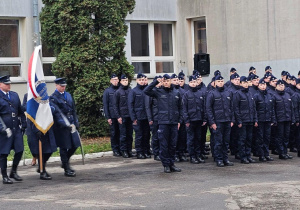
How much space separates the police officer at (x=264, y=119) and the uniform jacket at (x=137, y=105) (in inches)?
108

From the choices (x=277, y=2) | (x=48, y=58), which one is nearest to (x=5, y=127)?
(x=48, y=58)

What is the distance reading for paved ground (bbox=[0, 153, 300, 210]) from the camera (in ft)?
34.6

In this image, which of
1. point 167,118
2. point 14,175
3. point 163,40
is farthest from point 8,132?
point 163,40

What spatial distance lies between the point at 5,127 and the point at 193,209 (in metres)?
4.63

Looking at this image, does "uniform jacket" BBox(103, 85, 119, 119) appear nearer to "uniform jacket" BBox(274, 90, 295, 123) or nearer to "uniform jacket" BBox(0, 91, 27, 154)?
"uniform jacket" BBox(274, 90, 295, 123)

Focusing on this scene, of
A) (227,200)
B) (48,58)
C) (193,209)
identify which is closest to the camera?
(193,209)

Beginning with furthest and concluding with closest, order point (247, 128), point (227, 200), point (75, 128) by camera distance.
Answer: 1. point (247, 128)
2. point (75, 128)
3. point (227, 200)

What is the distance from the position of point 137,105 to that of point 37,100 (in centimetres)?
397

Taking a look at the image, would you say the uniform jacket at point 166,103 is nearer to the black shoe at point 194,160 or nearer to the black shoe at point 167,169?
the black shoe at point 167,169

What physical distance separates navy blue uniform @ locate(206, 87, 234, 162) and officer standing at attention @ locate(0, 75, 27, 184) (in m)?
4.34

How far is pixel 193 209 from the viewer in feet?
32.8

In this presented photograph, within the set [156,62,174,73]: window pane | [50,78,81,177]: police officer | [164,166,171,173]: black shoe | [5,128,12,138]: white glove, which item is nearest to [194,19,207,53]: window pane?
[156,62,174,73]: window pane

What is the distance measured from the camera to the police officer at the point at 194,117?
52.7 ft

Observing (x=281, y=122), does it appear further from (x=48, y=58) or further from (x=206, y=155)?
(x=48, y=58)
